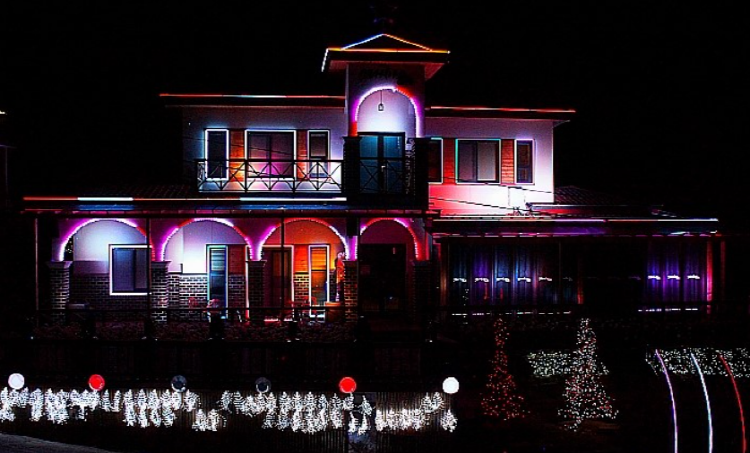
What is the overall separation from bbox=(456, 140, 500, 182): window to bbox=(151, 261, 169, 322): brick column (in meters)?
9.07

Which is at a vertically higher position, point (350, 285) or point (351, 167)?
point (351, 167)

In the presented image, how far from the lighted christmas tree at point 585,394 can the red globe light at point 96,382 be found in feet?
31.2

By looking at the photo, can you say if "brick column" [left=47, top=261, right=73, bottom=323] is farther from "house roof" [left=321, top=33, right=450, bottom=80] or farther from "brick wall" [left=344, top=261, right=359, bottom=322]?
"house roof" [left=321, top=33, right=450, bottom=80]

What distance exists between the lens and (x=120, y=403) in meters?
16.6

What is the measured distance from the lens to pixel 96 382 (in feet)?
53.4

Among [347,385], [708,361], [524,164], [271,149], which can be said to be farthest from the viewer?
[524,164]

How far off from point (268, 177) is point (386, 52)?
4.76 metres

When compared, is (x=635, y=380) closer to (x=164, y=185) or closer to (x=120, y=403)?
(x=120, y=403)

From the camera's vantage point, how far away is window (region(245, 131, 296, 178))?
23375 millimetres

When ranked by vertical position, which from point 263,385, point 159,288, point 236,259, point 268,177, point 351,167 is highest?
point 351,167

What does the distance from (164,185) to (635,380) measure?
14.4 meters

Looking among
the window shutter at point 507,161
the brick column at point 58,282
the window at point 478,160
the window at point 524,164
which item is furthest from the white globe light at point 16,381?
the window at point 524,164

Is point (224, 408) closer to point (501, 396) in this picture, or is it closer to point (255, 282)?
point (501, 396)

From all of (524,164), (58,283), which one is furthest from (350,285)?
(58,283)
